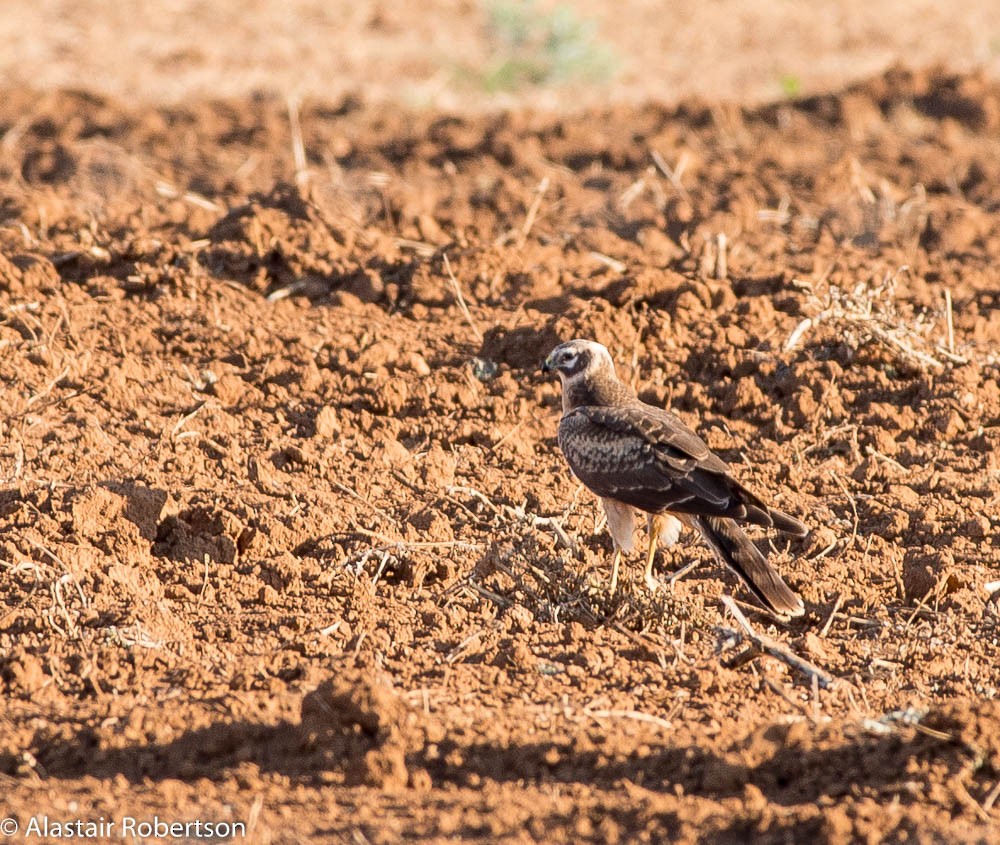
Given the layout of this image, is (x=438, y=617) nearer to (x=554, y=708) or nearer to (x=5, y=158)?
(x=554, y=708)

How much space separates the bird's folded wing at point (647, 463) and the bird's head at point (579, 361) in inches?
14.3

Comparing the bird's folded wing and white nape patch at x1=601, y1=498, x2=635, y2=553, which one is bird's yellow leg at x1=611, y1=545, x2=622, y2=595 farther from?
the bird's folded wing

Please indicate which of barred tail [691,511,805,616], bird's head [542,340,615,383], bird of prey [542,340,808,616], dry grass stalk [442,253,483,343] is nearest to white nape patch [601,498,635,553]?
bird of prey [542,340,808,616]

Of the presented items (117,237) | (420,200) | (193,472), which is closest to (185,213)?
(117,237)

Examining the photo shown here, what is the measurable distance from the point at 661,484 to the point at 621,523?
392 mm

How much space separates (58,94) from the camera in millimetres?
14961

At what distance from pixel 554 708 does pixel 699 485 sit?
1.48m

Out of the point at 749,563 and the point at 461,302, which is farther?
the point at 461,302

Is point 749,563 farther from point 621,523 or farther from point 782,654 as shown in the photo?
point 621,523

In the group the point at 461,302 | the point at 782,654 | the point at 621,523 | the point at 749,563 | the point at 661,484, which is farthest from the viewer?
the point at 461,302

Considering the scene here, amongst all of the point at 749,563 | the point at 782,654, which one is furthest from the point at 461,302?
the point at 782,654

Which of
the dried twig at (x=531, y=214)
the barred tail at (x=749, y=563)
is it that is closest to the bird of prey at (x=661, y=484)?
the barred tail at (x=749, y=563)

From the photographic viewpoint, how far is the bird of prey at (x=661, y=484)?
677 cm

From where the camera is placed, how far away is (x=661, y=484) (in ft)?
23.0
